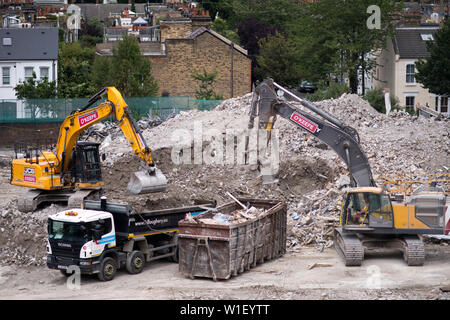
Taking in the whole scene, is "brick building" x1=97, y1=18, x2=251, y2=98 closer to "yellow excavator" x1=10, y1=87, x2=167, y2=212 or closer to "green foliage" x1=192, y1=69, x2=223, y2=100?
"green foliage" x1=192, y1=69, x2=223, y2=100

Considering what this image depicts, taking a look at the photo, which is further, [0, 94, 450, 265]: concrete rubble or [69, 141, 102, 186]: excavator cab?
[69, 141, 102, 186]: excavator cab

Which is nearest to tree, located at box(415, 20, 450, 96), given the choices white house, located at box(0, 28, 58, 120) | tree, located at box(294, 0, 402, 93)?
tree, located at box(294, 0, 402, 93)

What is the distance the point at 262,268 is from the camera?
2038cm

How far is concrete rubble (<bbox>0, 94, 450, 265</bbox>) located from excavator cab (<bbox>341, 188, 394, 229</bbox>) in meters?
2.36

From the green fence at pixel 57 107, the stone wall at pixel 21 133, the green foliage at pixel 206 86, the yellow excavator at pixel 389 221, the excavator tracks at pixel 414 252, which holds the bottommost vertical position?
the excavator tracks at pixel 414 252

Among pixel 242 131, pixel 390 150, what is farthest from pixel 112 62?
pixel 390 150

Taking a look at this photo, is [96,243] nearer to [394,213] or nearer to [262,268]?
[262,268]

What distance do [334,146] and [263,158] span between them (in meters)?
6.46

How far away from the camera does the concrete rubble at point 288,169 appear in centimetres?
2322

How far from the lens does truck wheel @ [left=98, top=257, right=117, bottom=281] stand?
19.3m

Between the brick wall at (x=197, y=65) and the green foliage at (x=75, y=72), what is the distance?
17.7 feet

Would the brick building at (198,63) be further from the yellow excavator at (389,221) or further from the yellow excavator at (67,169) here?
the yellow excavator at (389,221)

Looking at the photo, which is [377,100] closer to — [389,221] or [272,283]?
[389,221]

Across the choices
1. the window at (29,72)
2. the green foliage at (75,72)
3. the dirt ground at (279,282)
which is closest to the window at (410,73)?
the green foliage at (75,72)
